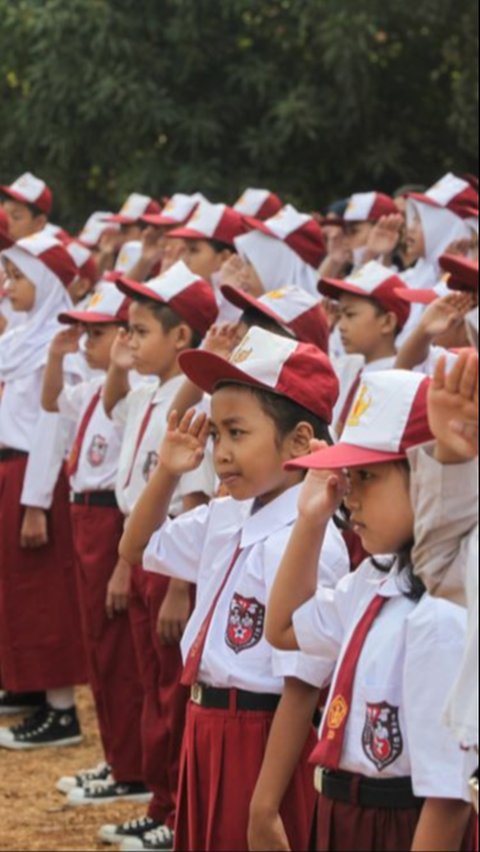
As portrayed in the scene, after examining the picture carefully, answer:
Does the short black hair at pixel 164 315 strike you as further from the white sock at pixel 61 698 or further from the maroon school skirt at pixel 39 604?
the white sock at pixel 61 698

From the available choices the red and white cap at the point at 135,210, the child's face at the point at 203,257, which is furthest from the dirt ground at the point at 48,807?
the red and white cap at the point at 135,210

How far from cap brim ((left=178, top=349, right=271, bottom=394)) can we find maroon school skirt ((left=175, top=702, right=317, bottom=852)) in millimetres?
A: 698

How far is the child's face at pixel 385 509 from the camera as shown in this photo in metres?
3.36

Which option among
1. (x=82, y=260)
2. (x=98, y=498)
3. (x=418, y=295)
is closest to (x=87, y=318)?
(x=98, y=498)

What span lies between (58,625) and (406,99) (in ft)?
27.7

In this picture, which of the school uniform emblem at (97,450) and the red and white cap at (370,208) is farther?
the red and white cap at (370,208)

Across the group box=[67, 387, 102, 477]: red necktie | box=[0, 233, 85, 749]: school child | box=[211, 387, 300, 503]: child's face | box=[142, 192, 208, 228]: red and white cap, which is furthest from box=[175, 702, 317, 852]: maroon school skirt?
box=[142, 192, 208, 228]: red and white cap

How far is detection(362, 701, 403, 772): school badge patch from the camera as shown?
3377 millimetres

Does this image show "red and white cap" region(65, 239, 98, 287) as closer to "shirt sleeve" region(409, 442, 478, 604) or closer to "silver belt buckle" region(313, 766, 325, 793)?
"silver belt buckle" region(313, 766, 325, 793)

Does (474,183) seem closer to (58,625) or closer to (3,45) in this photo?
(58,625)

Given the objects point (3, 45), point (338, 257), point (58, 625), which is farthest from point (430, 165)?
point (58, 625)

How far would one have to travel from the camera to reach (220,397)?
4.23 metres

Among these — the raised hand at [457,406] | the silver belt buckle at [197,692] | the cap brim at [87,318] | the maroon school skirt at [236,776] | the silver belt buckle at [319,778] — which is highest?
the raised hand at [457,406]

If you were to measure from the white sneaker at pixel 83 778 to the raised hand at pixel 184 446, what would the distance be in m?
2.42
